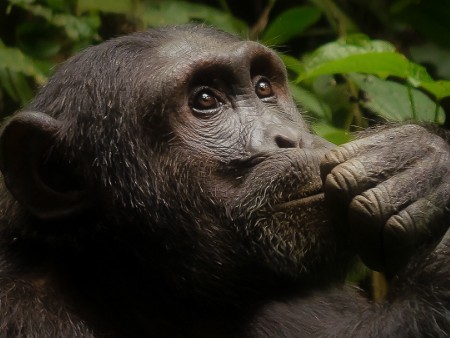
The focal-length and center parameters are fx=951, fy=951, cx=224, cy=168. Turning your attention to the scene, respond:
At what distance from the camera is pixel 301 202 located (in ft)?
10.3

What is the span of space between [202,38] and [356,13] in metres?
3.72

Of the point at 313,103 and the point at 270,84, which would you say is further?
the point at 313,103

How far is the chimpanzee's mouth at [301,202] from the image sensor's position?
3.14 meters

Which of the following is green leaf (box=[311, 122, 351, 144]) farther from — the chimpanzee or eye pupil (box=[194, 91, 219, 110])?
eye pupil (box=[194, 91, 219, 110])

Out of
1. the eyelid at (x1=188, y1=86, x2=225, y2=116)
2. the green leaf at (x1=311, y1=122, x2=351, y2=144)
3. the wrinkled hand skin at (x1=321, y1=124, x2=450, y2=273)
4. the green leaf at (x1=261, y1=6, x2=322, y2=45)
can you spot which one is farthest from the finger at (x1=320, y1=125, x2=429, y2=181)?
the green leaf at (x1=261, y1=6, x2=322, y2=45)

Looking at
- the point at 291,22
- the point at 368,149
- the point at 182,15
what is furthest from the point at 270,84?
the point at 182,15

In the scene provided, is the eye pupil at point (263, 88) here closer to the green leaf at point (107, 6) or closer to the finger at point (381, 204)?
the finger at point (381, 204)

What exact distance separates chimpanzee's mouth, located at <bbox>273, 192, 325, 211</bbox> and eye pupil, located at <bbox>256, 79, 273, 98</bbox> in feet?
→ 2.02

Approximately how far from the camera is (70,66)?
3.65 m

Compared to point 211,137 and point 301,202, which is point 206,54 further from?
point 301,202

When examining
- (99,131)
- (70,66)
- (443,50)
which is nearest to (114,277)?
(99,131)

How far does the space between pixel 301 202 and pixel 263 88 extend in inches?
26.3

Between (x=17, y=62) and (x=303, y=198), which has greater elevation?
(x=303, y=198)

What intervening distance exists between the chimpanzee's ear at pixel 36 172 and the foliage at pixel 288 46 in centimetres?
114
